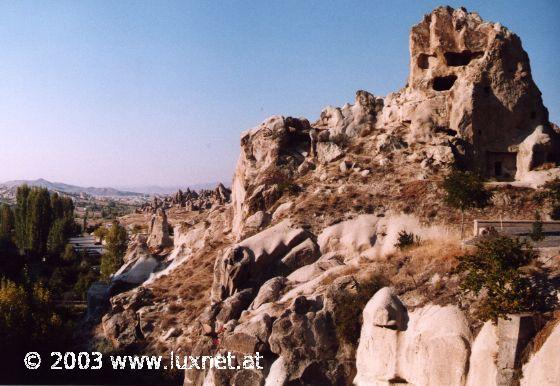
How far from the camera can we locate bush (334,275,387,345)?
1652 centimetres

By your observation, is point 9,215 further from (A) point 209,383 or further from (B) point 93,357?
(A) point 209,383

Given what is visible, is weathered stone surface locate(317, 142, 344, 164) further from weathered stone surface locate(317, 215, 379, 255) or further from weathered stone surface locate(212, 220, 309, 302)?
weathered stone surface locate(212, 220, 309, 302)

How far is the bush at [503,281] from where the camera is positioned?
13.1 meters

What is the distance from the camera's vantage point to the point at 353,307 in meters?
16.7

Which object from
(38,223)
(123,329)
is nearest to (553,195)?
(123,329)

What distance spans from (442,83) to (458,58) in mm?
1504

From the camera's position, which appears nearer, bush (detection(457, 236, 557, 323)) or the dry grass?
the dry grass

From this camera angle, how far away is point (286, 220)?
79.5 ft

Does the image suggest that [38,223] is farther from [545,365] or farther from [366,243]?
[545,365]

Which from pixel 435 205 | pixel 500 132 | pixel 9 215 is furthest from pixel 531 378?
pixel 9 215

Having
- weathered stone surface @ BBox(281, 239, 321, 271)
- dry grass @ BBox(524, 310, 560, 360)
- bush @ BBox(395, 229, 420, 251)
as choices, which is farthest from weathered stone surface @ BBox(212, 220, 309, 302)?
dry grass @ BBox(524, 310, 560, 360)

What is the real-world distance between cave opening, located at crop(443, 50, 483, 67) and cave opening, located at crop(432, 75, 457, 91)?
0.79m

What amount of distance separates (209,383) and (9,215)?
57.8 metres

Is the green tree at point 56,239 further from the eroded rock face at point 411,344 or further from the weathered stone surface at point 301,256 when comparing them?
the eroded rock face at point 411,344
